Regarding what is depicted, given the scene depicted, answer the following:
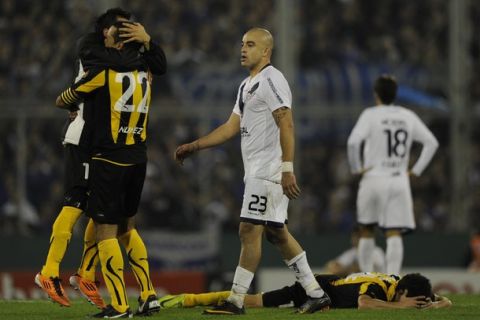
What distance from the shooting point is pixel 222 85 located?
64.2ft

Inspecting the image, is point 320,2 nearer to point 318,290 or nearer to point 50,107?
point 50,107

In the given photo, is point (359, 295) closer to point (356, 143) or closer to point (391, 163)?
point (356, 143)

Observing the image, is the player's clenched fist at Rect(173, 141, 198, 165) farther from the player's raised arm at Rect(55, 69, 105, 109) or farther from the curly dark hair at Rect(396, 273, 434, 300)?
the curly dark hair at Rect(396, 273, 434, 300)

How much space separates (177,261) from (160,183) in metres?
1.42

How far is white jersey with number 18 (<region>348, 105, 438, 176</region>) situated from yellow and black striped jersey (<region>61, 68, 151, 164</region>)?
427 cm

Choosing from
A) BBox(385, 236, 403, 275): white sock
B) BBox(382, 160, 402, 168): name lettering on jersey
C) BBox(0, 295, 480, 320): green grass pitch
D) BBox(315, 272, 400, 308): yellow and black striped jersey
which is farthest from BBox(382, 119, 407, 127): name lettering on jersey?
BBox(315, 272, 400, 308): yellow and black striped jersey

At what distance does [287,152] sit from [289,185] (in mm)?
250

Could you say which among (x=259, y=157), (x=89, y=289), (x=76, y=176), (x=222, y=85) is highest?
(x=222, y=85)

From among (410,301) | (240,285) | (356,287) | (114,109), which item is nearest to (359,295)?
(356,287)

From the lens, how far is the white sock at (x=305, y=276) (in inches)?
364

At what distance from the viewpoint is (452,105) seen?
64.2 ft

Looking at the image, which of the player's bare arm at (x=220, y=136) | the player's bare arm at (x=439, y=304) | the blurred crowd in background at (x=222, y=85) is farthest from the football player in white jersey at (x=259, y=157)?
the blurred crowd in background at (x=222, y=85)

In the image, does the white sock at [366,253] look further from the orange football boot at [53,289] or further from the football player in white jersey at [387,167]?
the orange football boot at [53,289]

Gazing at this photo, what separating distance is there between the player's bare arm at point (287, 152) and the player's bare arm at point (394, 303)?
1.29 m
